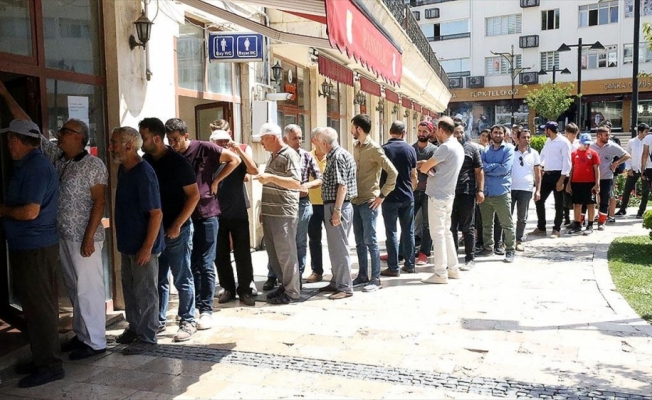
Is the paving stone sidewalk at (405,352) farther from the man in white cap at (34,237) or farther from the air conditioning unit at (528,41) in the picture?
the air conditioning unit at (528,41)

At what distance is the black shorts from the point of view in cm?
1040

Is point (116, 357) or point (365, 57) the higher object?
point (365, 57)

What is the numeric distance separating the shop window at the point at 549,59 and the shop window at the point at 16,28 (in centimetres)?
4475

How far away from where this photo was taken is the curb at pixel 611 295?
5482 millimetres

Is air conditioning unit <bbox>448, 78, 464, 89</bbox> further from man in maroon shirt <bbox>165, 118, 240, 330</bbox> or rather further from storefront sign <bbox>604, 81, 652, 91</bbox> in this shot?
man in maroon shirt <bbox>165, 118, 240, 330</bbox>

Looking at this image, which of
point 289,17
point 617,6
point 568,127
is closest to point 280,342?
point 289,17

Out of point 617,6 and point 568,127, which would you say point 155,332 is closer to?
point 568,127

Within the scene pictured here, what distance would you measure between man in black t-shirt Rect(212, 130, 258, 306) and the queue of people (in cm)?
1

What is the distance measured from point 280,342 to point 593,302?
10.7 ft

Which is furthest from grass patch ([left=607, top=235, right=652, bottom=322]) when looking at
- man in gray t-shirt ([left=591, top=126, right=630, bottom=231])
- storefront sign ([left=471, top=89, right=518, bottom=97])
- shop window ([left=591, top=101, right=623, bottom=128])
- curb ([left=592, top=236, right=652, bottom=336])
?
storefront sign ([left=471, top=89, right=518, bottom=97])

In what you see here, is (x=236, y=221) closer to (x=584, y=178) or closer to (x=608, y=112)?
(x=584, y=178)

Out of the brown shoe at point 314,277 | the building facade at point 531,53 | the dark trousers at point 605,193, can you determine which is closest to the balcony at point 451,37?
the building facade at point 531,53

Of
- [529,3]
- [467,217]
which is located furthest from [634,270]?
[529,3]

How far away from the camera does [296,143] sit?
6848mm
